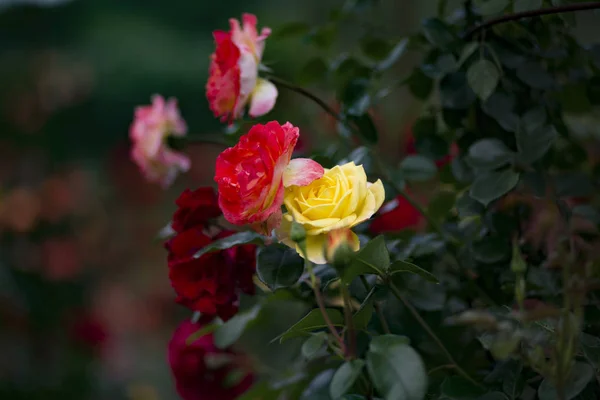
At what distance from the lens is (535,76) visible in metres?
0.40

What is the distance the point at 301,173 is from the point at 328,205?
0.02 m

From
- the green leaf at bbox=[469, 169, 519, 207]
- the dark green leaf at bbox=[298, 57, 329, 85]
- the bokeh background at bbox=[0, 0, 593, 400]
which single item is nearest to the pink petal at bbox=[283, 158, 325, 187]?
the green leaf at bbox=[469, 169, 519, 207]

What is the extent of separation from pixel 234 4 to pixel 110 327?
3.71ft

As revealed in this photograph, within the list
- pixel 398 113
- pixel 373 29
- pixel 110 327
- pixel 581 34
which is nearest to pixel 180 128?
pixel 373 29

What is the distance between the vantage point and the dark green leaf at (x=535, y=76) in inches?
15.8

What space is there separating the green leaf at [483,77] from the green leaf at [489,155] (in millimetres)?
29

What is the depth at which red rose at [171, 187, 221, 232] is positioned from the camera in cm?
39

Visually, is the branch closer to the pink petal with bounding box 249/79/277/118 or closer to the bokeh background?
the pink petal with bounding box 249/79/277/118

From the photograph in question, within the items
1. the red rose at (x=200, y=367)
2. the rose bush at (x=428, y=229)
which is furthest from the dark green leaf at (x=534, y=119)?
the red rose at (x=200, y=367)

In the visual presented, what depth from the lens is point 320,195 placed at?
1.00 feet

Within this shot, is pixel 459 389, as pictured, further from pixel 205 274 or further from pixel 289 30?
pixel 289 30

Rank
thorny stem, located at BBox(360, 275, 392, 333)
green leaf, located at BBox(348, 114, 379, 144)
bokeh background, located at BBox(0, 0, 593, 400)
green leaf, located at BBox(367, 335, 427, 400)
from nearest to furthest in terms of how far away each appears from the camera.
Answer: green leaf, located at BBox(367, 335, 427, 400)
thorny stem, located at BBox(360, 275, 392, 333)
green leaf, located at BBox(348, 114, 379, 144)
bokeh background, located at BBox(0, 0, 593, 400)

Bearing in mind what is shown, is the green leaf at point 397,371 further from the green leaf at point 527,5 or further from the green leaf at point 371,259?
the green leaf at point 527,5

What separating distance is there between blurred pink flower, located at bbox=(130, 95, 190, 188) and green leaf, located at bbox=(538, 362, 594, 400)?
13.9 inches
